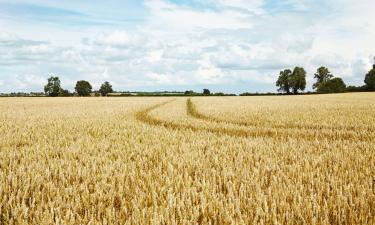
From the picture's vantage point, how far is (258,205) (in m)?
3.16

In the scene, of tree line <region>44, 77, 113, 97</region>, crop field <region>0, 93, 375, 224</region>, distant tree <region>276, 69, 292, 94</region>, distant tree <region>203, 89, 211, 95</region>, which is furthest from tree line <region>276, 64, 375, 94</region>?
crop field <region>0, 93, 375, 224</region>

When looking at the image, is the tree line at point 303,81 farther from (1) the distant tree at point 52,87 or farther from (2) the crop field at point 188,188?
(2) the crop field at point 188,188

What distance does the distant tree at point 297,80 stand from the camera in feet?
446

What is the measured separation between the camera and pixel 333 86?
431 feet

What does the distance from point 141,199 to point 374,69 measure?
387 ft

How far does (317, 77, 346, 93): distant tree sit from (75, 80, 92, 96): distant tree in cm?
9282

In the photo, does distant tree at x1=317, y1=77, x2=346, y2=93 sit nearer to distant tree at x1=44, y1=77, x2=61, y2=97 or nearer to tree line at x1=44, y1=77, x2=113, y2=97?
tree line at x1=44, y1=77, x2=113, y2=97

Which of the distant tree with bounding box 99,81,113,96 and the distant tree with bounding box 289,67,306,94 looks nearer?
the distant tree with bounding box 289,67,306,94

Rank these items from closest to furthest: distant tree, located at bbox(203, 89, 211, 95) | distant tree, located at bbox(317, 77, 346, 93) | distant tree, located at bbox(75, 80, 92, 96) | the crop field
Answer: the crop field, distant tree, located at bbox(203, 89, 211, 95), distant tree, located at bbox(317, 77, 346, 93), distant tree, located at bbox(75, 80, 92, 96)

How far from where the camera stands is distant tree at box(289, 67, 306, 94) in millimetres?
136000

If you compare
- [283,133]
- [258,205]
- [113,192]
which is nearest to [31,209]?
[113,192]

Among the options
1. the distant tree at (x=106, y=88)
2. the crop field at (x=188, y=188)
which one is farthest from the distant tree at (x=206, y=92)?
the crop field at (x=188, y=188)

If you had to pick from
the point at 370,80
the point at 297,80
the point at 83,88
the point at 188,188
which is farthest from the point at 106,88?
the point at 188,188

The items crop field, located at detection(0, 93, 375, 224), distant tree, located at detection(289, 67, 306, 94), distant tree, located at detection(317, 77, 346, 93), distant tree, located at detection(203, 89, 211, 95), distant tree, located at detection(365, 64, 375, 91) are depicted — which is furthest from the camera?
distant tree, located at detection(289, 67, 306, 94)
